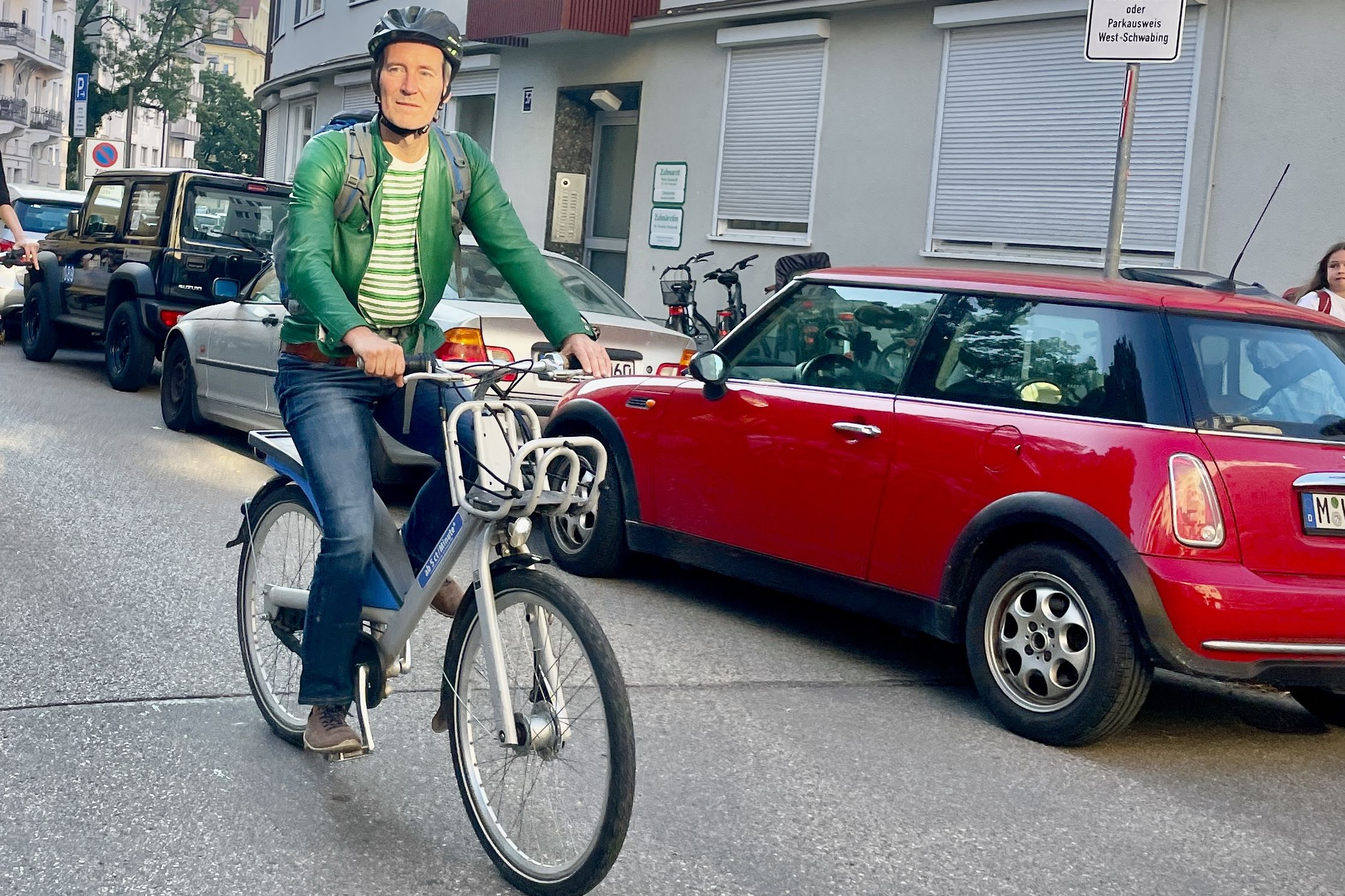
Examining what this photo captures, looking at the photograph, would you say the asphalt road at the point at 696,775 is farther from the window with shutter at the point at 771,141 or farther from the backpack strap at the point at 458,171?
the window with shutter at the point at 771,141

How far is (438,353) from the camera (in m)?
8.21

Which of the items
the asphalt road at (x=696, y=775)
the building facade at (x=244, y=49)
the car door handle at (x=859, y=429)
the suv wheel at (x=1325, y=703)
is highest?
the building facade at (x=244, y=49)

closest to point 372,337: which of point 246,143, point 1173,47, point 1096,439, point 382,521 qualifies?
point 382,521

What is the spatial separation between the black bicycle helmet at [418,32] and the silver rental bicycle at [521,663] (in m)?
0.82

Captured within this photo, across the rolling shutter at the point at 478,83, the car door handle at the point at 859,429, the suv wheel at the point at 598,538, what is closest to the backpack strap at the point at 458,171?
the car door handle at the point at 859,429

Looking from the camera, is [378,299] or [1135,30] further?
[1135,30]

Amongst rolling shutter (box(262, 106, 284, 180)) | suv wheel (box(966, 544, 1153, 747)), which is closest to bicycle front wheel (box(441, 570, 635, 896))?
suv wheel (box(966, 544, 1153, 747))

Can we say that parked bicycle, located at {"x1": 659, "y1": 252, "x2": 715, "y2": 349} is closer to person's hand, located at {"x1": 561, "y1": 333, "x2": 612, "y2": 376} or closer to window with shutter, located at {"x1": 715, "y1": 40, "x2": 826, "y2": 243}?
window with shutter, located at {"x1": 715, "y1": 40, "x2": 826, "y2": 243}

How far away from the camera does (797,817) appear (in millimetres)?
4328

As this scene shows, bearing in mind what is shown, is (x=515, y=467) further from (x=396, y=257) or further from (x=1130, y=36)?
(x=1130, y=36)

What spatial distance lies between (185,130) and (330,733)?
130 meters

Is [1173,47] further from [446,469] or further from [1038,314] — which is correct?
[446,469]

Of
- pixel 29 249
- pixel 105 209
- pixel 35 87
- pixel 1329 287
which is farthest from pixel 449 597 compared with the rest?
pixel 35 87

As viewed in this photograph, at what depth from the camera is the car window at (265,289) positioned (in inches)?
413
